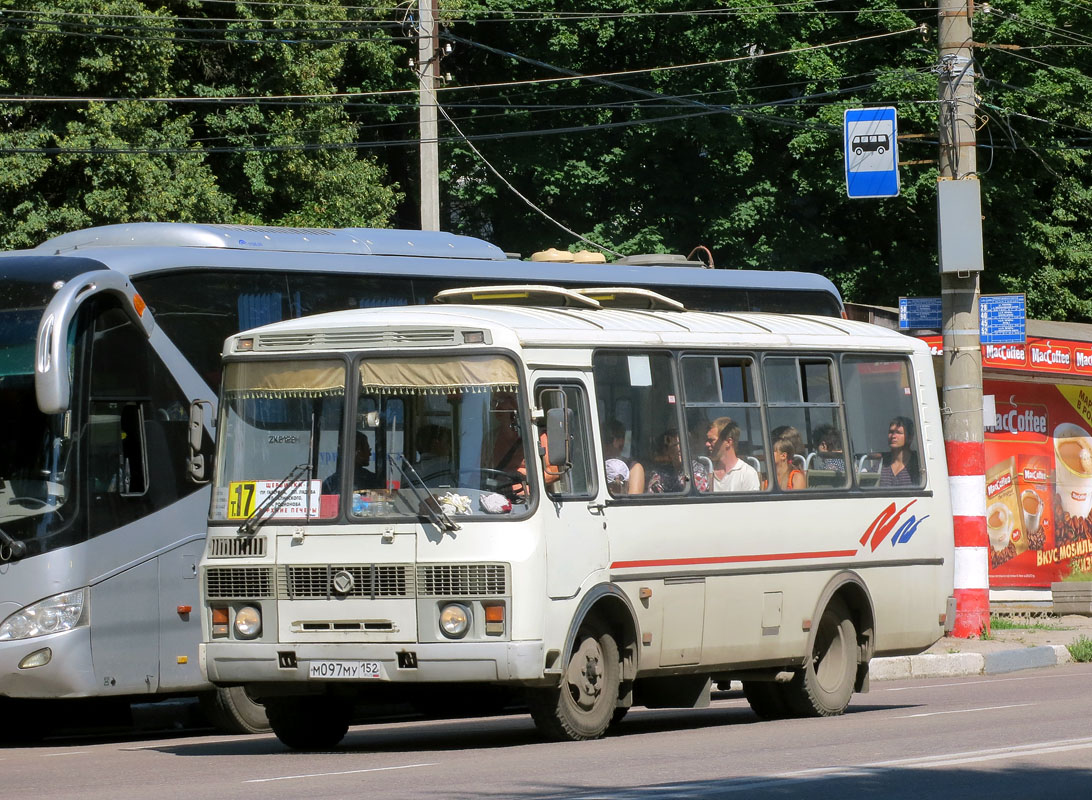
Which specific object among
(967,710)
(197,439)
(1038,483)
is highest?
(197,439)

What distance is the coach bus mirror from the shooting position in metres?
11.3

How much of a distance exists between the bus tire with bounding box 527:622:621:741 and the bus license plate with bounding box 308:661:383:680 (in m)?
0.96

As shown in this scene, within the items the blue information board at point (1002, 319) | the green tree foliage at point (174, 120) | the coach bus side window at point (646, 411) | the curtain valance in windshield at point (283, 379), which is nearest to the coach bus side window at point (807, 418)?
the coach bus side window at point (646, 411)

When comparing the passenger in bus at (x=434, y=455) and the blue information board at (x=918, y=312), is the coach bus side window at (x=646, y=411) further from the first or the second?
the blue information board at (x=918, y=312)

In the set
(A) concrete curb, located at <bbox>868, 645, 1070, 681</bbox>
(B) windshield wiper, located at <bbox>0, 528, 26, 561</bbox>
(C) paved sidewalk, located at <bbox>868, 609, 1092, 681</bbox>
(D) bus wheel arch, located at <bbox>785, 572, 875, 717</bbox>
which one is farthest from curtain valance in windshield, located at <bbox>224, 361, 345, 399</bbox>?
(A) concrete curb, located at <bbox>868, 645, 1070, 681</bbox>

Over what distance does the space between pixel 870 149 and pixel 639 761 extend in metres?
13.6

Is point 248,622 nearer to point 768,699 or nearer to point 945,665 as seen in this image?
point 768,699

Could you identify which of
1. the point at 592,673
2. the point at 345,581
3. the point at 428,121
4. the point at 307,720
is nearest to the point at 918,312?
the point at 428,121

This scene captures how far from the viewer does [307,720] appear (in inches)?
473

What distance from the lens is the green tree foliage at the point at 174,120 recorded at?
28.8 m

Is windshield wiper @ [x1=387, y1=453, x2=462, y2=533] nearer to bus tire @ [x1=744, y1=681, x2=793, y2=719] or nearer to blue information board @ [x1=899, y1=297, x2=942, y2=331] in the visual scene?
bus tire @ [x1=744, y1=681, x2=793, y2=719]

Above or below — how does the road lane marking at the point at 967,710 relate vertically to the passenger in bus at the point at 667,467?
below

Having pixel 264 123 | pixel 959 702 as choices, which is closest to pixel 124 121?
pixel 264 123

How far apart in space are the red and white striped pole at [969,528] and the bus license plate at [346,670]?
10.7 metres
